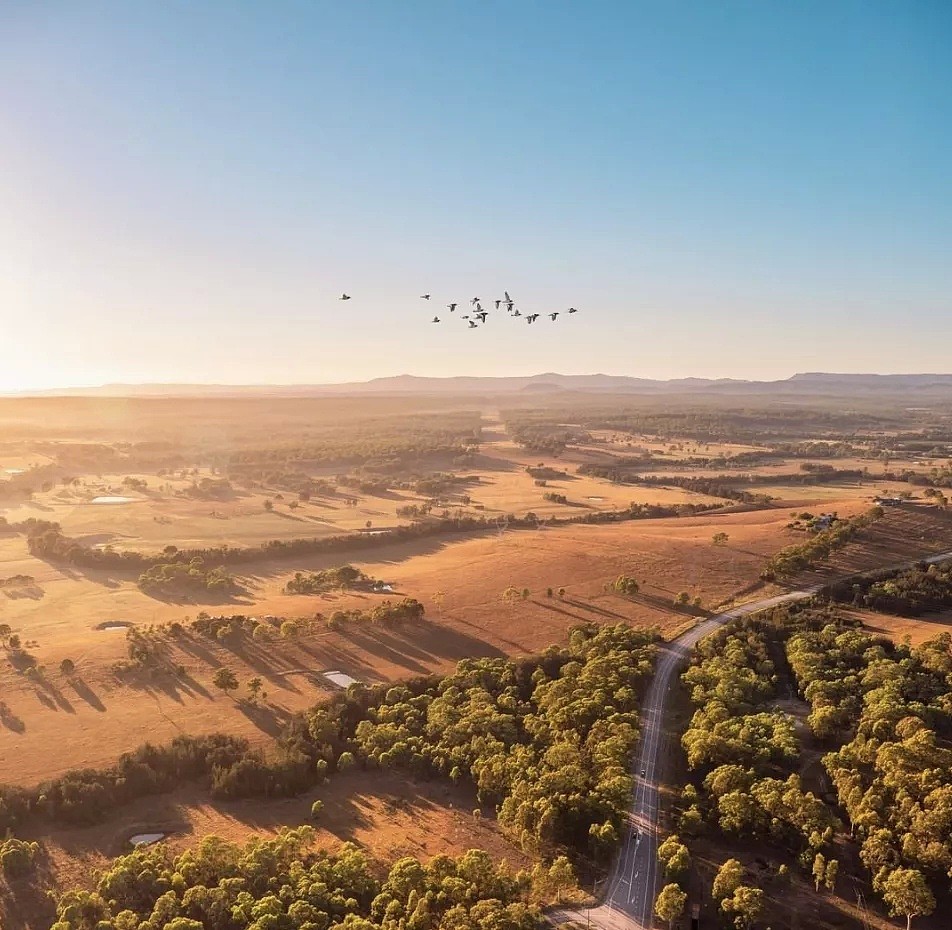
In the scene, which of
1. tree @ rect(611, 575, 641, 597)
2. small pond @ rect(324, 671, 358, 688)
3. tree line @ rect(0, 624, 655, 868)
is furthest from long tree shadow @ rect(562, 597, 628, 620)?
small pond @ rect(324, 671, 358, 688)

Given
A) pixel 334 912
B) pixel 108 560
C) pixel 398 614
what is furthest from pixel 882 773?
pixel 108 560

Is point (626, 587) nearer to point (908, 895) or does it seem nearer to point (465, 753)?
point (465, 753)

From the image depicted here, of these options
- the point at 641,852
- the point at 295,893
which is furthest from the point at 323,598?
the point at 641,852

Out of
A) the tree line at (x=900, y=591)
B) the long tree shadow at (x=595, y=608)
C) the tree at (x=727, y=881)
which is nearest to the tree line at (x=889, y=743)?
the tree at (x=727, y=881)

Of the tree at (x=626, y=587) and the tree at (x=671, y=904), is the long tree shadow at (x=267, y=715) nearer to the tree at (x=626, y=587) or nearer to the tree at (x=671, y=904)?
the tree at (x=671, y=904)

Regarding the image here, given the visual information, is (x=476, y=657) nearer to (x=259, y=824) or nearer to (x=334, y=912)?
(x=259, y=824)

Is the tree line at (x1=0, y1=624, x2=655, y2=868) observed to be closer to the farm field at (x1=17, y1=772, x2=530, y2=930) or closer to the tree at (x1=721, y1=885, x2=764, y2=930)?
the farm field at (x1=17, y1=772, x2=530, y2=930)
